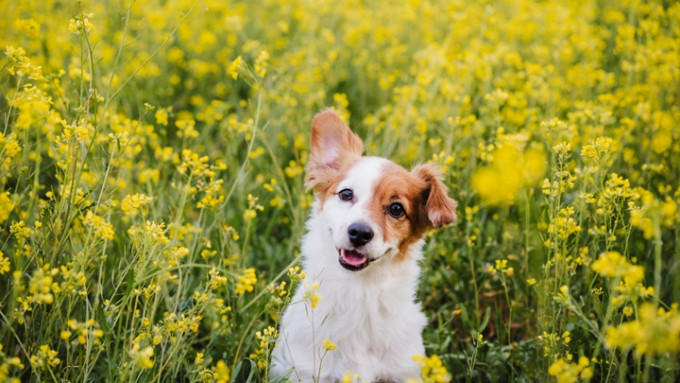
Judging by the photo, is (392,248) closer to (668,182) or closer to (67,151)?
(67,151)

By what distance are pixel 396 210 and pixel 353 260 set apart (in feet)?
1.22

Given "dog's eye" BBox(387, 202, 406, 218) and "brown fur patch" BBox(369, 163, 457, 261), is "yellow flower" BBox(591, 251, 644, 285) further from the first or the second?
"dog's eye" BBox(387, 202, 406, 218)

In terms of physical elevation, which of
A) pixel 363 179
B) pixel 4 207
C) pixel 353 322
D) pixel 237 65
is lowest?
pixel 353 322

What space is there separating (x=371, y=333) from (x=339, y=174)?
31.8 inches

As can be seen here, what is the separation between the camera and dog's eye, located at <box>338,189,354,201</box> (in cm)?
269

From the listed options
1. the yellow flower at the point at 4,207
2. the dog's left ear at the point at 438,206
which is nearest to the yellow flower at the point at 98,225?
the yellow flower at the point at 4,207

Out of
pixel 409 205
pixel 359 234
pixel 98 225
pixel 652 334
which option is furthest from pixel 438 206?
pixel 98 225

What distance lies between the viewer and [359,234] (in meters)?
2.43

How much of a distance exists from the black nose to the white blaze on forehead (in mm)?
223

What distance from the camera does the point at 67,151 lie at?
215 centimetres

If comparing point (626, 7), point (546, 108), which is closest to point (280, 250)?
point (546, 108)

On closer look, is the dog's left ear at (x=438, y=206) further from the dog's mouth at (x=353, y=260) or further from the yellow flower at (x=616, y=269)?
the yellow flower at (x=616, y=269)

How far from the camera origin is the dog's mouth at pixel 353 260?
8.13 feet

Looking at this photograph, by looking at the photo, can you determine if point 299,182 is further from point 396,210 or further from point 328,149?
point 396,210
